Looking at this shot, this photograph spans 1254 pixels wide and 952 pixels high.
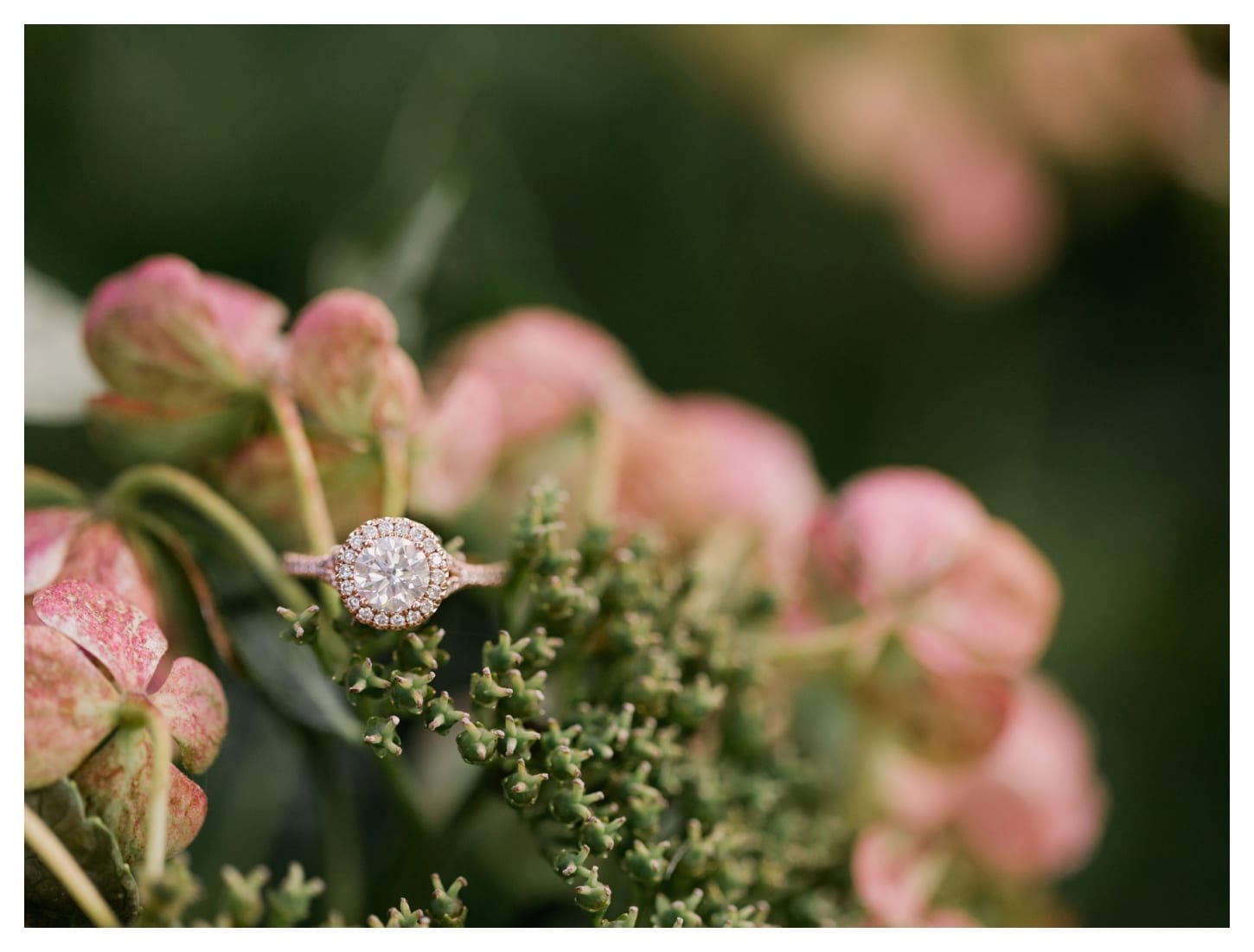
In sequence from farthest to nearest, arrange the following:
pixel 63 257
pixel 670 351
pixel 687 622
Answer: pixel 670 351 → pixel 63 257 → pixel 687 622

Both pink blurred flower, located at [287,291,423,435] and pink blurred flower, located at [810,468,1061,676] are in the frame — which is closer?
pink blurred flower, located at [287,291,423,435]

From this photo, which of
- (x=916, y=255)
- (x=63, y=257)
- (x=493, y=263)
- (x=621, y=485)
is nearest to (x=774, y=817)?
(x=621, y=485)

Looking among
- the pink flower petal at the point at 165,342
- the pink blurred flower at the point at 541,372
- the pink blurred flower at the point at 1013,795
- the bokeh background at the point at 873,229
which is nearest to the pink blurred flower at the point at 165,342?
the pink flower petal at the point at 165,342

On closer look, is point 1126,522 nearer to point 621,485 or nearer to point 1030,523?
point 1030,523

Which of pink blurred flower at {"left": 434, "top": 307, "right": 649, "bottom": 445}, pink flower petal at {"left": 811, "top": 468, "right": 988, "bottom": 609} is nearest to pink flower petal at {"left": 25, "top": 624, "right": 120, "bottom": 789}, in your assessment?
pink blurred flower at {"left": 434, "top": 307, "right": 649, "bottom": 445}

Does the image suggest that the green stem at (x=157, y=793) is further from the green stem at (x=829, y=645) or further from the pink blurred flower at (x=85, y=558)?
the green stem at (x=829, y=645)

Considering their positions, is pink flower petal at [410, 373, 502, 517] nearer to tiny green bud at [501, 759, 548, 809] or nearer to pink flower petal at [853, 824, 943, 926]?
tiny green bud at [501, 759, 548, 809]
